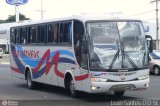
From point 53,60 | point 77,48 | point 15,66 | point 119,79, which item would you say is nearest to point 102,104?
point 119,79

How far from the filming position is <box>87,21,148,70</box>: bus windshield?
1577 cm

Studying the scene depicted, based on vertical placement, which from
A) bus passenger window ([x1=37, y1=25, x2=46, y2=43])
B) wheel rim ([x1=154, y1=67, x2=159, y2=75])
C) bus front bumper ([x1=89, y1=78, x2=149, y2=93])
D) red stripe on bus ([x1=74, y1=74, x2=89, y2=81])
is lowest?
wheel rim ([x1=154, y1=67, x2=159, y2=75])

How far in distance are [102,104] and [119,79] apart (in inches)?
40.2

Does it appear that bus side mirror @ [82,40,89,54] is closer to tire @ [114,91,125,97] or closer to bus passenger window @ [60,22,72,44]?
bus passenger window @ [60,22,72,44]

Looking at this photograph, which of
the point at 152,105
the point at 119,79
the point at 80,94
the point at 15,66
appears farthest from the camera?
the point at 15,66

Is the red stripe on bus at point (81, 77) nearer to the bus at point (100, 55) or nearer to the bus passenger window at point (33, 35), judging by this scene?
the bus at point (100, 55)

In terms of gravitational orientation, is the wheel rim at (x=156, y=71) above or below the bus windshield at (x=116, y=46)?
below

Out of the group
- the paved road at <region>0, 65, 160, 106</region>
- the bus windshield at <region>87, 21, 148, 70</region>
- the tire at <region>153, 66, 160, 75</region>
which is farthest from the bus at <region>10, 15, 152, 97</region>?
the tire at <region>153, 66, 160, 75</region>

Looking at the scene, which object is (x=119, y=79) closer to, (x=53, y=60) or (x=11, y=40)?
(x=53, y=60)

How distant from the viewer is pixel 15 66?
78.6ft

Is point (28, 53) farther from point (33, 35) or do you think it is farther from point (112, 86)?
point (112, 86)

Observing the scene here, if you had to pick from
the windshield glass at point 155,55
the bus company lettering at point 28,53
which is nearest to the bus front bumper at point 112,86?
the bus company lettering at point 28,53

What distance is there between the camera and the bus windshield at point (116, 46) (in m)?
15.8

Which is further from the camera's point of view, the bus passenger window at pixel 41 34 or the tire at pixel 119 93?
the bus passenger window at pixel 41 34
